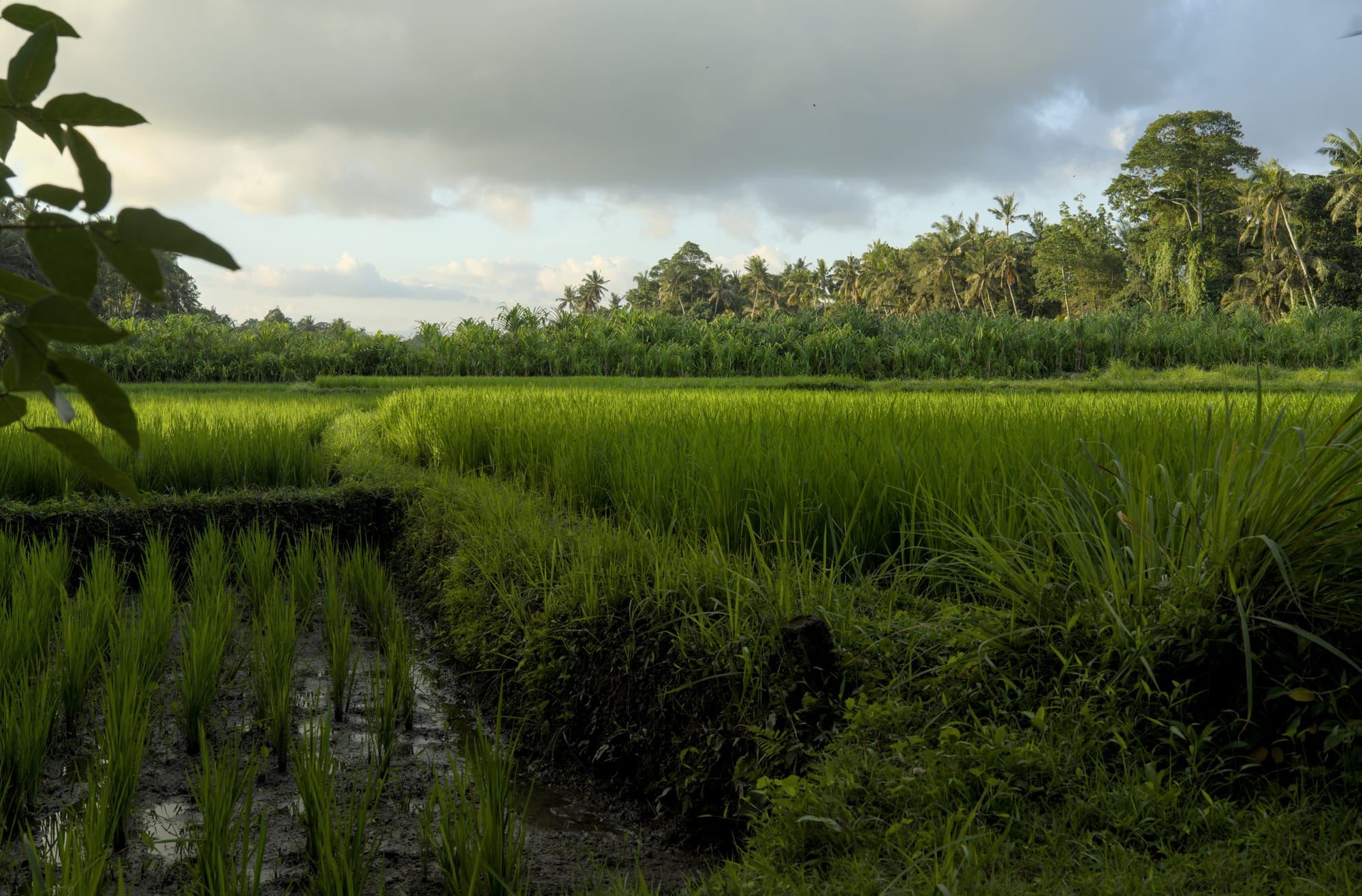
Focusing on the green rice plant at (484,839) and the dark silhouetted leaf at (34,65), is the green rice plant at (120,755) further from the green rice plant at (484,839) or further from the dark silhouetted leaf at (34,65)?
the dark silhouetted leaf at (34,65)

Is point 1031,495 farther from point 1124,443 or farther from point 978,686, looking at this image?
point 978,686

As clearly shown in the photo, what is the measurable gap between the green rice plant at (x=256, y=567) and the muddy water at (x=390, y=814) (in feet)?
2.33

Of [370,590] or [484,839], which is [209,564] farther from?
[484,839]

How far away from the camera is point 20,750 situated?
76.6 inches

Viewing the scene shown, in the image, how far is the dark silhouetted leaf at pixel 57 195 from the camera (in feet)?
1.39

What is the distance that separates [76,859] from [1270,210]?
3413 cm

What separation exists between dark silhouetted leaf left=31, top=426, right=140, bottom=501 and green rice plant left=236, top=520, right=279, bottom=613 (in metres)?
3.12

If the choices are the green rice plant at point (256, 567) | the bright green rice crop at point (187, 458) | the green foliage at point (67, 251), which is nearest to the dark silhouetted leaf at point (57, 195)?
the green foliage at point (67, 251)

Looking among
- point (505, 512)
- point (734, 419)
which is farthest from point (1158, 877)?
point (734, 419)

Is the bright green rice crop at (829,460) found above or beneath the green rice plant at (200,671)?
above

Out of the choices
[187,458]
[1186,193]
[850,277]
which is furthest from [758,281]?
[187,458]

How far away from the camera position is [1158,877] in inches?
47.7

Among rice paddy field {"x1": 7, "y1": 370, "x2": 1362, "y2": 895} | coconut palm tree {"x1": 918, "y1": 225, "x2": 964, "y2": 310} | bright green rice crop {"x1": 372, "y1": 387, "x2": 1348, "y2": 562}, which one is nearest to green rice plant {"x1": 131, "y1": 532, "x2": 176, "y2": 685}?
rice paddy field {"x1": 7, "y1": 370, "x2": 1362, "y2": 895}

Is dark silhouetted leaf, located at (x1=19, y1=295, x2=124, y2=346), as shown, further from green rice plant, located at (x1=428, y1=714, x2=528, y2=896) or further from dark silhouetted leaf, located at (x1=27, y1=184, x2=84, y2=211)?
green rice plant, located at (x1=428, y1=714, x2=528, y2=896)
